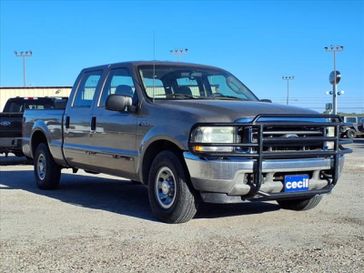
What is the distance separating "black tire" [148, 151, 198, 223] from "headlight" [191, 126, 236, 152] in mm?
443

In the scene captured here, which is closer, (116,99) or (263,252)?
(263,252)

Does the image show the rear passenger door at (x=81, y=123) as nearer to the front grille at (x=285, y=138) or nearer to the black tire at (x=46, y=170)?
the black tire at (x=46, y=170)

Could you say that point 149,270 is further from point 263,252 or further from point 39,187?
point 39,187

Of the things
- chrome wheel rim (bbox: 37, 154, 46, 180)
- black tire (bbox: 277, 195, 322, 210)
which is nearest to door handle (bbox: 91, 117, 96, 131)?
chrome wheel rim (bbox: 37, 154, 46, 180)

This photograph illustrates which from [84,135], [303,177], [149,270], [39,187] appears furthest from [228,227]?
[39,187]

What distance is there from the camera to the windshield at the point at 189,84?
7496 mm

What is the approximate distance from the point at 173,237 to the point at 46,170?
4.58 meters

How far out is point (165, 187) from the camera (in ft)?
22.1

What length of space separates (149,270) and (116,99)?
300 centimetres

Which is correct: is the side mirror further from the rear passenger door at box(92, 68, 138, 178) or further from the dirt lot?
the dirt lot

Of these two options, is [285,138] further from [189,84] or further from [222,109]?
[189,84]

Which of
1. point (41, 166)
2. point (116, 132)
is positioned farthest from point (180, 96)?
point (41, 166)

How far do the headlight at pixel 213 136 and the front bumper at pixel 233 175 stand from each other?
0.12 metres

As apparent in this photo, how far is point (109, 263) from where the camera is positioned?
16.3ft
